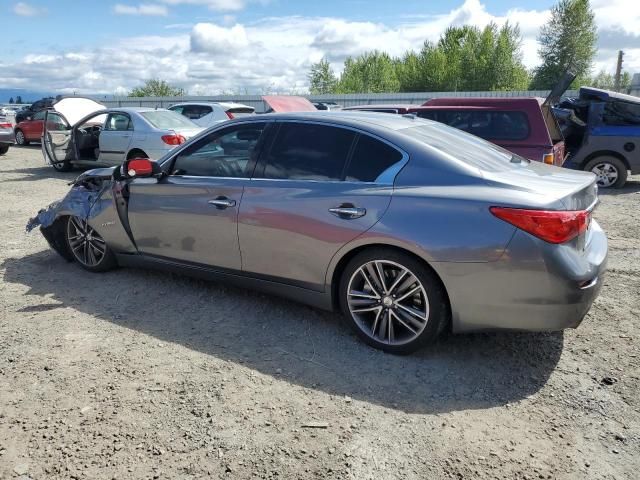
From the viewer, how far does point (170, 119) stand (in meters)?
11.1

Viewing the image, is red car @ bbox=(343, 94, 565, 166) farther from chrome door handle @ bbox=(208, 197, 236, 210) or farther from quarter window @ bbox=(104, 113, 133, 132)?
quarter window @ bbox=(104, 113, 133, 132)

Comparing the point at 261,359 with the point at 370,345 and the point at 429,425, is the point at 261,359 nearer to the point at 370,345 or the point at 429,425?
the point at 370,345

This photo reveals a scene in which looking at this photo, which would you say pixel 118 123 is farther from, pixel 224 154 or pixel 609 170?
pixel 609 170

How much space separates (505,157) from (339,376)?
2.12m

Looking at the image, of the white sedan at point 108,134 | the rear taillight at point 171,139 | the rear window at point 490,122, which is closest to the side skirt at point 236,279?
the rear window at point 490,122

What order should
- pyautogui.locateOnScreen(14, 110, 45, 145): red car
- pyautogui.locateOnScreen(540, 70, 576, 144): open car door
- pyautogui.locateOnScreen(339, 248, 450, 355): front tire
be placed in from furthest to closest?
pyautogui.locateOnScreen(14, 110, 45, 145): red car → pyautogui.locateOnScreen(540, 70, 576, 144): open car door → pyautogui.locateOnScreen(339, 248, 450, 355): front tire

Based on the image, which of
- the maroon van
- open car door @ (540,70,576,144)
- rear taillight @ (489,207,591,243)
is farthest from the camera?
open car door @ (540,70,576,144)

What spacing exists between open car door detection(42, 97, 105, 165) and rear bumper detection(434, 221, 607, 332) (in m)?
11.3

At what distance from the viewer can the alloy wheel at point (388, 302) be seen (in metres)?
3.29

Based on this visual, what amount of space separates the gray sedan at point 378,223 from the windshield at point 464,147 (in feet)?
0.06

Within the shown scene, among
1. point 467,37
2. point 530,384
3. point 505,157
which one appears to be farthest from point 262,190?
point 467,37

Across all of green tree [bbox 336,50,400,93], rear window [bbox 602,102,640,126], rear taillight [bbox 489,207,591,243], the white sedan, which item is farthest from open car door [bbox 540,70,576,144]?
green tree [bbox 336,50,400,93]

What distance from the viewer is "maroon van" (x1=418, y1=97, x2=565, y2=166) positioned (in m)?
7.54

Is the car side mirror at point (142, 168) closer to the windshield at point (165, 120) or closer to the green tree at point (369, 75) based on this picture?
the windshield at point (165, 120)
